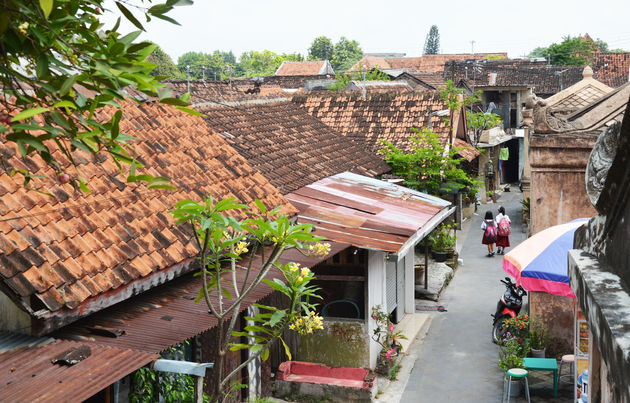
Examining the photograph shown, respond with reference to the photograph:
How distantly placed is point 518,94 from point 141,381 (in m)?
37.7

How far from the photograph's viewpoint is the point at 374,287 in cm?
1205

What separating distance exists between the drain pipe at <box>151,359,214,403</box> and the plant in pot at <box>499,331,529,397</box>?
648 centimetres

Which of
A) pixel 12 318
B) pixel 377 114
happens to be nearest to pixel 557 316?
pixel 12 318

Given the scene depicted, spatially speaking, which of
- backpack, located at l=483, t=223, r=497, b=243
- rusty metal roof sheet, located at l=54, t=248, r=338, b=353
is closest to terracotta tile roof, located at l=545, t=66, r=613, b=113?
backpack, located at l=483, t=223, r=497, b=243

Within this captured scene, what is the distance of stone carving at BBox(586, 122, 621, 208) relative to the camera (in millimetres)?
3088

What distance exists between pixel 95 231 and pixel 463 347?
8.60 meters

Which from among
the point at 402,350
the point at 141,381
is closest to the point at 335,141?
the point at 402,350

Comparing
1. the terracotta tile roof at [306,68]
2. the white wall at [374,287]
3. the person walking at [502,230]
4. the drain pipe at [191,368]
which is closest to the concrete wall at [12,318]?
the drain pipe at [191,368]

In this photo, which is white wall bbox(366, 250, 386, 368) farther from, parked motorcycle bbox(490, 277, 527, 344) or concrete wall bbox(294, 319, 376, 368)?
parked motorcycle bbox(490, 277, 527, 344)

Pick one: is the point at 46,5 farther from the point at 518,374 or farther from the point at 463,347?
the point at 463,347

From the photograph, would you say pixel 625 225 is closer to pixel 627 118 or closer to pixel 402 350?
pixel 627 118

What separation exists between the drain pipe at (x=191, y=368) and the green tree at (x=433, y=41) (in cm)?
11353

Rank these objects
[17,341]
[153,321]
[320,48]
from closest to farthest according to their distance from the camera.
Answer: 1. [17,341]
2. [153,321]
3. [320,48]

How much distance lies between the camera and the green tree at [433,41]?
4505 inches
